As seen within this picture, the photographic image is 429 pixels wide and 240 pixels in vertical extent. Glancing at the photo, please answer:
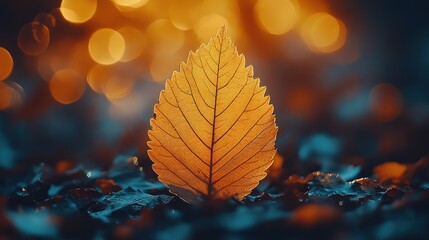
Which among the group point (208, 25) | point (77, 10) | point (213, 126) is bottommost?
point (213, 126)

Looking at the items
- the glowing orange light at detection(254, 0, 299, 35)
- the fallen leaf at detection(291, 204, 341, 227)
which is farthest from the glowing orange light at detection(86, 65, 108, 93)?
the fallen leaf at detection(291, 204, 341, 227)

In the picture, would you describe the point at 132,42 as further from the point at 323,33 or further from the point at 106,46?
the point at 323,33

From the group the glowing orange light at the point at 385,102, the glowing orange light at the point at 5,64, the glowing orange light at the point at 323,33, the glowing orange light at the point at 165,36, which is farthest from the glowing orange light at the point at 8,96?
the glowing orange light at the point at 323,33

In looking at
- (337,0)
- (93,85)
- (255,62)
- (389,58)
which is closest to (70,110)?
(93,85)

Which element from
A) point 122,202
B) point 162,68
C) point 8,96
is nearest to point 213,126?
point 122,202

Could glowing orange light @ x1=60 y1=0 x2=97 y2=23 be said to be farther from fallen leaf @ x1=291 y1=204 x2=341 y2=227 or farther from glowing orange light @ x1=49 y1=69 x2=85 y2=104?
fallen leaf @ x1=291 y1=204 x2=341 y2=227

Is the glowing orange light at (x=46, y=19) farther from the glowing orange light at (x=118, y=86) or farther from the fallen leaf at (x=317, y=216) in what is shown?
the fallen leaf at (x=317, y=216)
